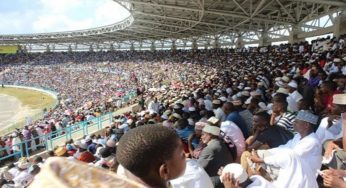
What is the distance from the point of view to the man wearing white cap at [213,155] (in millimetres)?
4262

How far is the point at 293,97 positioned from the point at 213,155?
13.1ft

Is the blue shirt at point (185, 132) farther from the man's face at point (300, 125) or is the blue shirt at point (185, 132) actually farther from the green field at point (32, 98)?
the green field at point (32, 98)

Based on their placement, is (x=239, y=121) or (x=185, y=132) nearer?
(x=239, y=121)

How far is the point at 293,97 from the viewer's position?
25.3 feet

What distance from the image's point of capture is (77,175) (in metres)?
1.00

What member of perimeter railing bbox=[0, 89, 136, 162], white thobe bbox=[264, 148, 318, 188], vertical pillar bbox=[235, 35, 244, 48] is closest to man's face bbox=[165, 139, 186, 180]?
white thobe bbox=[264, 148, 318, 188]

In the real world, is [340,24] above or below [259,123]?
above

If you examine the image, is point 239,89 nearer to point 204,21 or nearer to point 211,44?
point 204,21

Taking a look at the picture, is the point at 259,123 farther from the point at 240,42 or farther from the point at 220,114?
the point at 240,42

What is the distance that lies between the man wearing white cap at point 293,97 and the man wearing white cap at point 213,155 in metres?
3.04

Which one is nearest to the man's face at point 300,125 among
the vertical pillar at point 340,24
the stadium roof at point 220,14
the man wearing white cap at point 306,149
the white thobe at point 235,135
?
the man wearing white cap at point 306,149

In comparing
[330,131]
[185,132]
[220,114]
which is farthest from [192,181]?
[220,114]

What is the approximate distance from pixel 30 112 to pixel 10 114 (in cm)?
266

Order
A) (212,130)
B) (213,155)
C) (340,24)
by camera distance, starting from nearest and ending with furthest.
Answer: (213,155) < (212,130) < (340,24)
